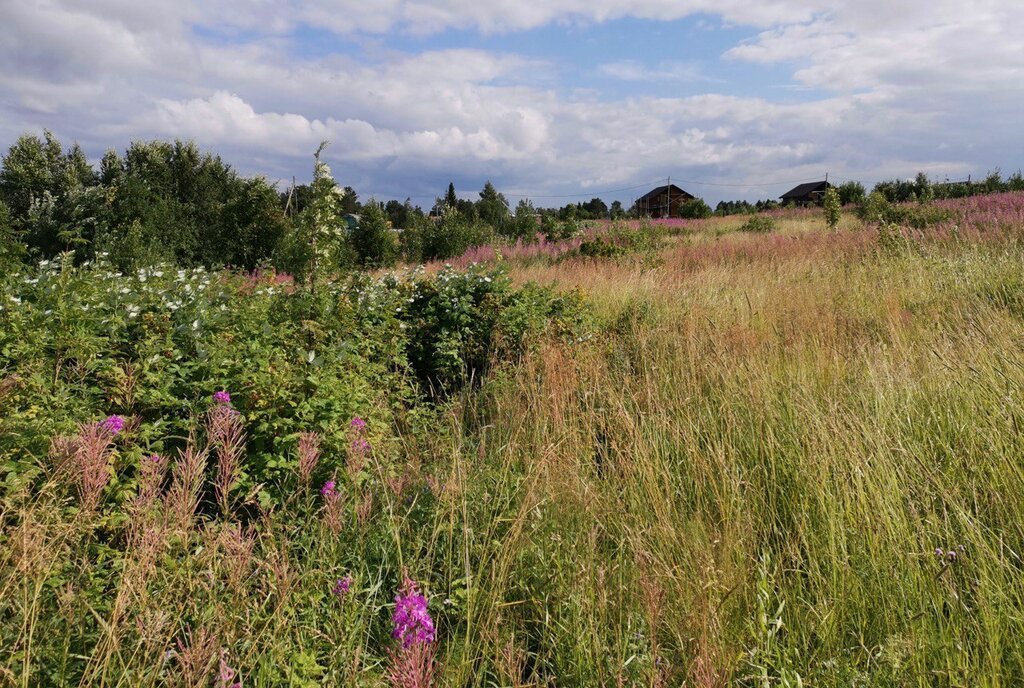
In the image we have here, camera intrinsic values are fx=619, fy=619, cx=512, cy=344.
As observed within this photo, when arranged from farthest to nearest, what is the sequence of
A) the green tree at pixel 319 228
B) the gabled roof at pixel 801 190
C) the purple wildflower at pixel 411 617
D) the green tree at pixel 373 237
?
1. the gabled roof at pixel 801 190
2. the green tree at pixel 373 237
3. the green tree at pixel 319 228
4. the purple wildflower at pixel 411 617

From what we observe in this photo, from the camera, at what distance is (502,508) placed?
7.68 ft

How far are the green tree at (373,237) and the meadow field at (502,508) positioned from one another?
11893 millimetres

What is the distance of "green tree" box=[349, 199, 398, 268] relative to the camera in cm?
1658

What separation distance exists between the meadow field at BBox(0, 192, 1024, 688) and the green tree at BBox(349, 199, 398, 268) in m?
11.9

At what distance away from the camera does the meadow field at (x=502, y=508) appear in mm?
1561

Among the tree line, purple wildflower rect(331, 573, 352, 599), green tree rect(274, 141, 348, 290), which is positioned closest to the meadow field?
purple wildflower rect(331, 573, 352, 599)

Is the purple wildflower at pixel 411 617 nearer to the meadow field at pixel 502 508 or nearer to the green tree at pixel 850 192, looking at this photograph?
the meadow field at pixel 502 508

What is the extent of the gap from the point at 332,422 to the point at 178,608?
4.20ft

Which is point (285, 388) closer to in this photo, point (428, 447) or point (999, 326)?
point (428, 447)

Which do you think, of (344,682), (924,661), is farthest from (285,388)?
(924,661)

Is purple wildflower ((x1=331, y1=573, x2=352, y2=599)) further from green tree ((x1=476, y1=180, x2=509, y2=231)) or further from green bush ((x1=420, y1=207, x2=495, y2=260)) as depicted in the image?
green tree ((x1=476, y1=180, x2=509, y2=231))

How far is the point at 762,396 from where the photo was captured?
3.08 meters

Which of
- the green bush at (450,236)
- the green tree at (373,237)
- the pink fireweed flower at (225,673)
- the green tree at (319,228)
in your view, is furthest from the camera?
the green tree at (373,237)

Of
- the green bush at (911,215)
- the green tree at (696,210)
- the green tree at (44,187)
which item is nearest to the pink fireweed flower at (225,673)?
the green bush at (911,215)
